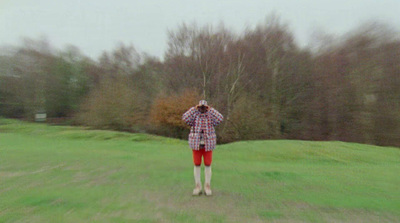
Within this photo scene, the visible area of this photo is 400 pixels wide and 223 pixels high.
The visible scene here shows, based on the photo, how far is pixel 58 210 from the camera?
14.8ft

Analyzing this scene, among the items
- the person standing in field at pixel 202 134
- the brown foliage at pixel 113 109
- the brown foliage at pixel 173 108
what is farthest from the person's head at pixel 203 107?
the brown foliage at pixel 113 109

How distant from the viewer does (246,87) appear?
1388 inches

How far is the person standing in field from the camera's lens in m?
5.41

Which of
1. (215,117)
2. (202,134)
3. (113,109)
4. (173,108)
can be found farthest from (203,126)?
(113,109)

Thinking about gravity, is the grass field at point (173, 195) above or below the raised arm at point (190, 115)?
below

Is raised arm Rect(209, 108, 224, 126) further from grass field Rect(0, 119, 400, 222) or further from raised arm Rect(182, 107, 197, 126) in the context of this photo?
grass field Rect(0, 119, 400, 222)

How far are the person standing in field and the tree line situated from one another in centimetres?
2507

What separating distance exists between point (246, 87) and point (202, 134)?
1203 inches

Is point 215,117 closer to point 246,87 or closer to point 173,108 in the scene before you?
point 173,108

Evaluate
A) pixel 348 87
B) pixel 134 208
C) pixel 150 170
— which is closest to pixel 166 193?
pixel 134 208

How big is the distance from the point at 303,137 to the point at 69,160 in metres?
27.3

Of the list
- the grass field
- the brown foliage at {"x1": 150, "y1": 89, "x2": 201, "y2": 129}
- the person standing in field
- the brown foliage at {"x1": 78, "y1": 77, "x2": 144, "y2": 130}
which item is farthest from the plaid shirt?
the brown foliage at {"x1": 78, "y1": 77, "x2": 144, "y2": 130}

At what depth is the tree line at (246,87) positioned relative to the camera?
27125mm

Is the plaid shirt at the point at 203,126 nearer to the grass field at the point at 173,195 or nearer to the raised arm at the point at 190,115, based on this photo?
the raised arm at the point at 190,115
